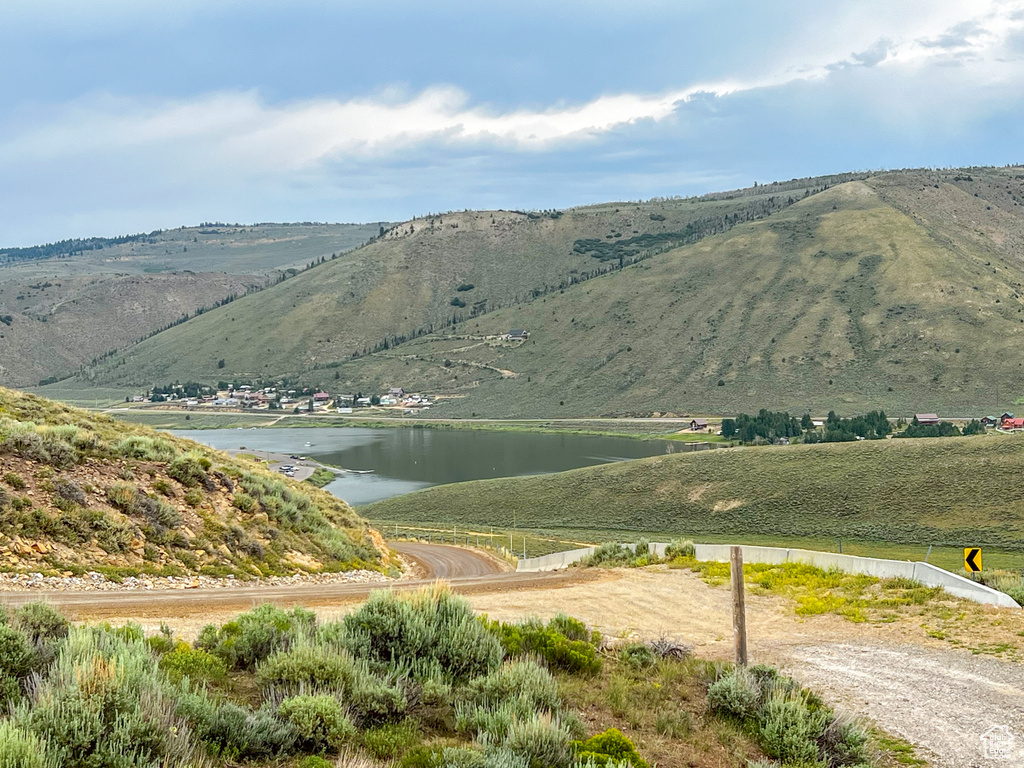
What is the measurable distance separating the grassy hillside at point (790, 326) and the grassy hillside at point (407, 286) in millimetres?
12866

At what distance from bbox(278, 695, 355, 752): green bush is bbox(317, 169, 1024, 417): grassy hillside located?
93748 millimetres

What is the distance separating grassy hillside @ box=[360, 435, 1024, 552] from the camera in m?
42.2

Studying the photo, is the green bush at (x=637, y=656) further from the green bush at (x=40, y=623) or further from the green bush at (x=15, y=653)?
the green bush at (x=15, y=653)

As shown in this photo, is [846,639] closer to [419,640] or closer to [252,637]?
[419,640]

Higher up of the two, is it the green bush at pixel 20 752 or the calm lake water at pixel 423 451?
the green bush at pixel 20 752

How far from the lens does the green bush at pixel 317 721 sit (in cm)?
589

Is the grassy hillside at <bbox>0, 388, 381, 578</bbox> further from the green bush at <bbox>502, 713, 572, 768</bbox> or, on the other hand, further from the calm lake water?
the calm lake water

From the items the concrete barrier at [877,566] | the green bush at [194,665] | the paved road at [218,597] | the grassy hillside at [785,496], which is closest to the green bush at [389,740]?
the green bush at [194,665]

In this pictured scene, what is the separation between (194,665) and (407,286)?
167683 millimetres

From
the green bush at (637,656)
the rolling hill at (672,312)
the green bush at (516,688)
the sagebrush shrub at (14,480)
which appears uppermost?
the rolling hill at (672,312)

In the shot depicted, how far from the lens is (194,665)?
7105mm

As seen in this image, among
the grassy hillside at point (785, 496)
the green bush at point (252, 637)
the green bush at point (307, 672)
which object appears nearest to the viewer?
the green bush at point (307, 672)

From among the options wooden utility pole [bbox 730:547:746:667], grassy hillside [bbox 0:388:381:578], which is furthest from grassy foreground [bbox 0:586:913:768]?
grassy hillside [bbox 0:388:381:578]

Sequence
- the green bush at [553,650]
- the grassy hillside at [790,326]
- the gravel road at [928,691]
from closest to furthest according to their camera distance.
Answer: the gravel road at [928,691], the green bush at [553,650], the grassy hillside at [790,326]
